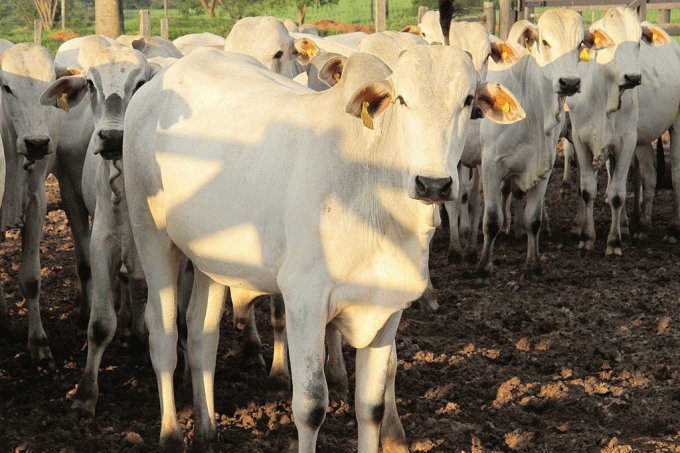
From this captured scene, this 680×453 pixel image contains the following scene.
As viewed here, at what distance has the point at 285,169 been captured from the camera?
12.5 ft

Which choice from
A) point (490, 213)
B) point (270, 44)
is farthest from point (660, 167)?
point (270, 44)

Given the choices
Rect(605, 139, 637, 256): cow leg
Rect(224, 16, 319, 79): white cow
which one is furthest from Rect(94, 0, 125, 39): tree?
Rect(605, 139, 637, 256): cow leg

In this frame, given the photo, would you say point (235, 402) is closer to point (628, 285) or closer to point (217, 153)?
point (217, 153)

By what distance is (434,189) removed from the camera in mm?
3135

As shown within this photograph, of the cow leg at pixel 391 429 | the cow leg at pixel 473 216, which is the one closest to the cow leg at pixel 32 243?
the cow leg at pixel 391 429

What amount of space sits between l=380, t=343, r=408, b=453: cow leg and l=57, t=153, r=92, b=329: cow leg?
2.74m

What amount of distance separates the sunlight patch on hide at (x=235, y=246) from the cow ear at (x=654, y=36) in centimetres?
617

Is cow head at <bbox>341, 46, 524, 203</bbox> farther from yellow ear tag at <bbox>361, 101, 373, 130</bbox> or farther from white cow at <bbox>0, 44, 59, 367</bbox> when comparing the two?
white cow at <bbox>0, 44, 59, 367</bbox>

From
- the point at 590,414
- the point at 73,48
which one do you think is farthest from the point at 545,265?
the point at 73,48

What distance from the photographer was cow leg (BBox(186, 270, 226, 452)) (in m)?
4.46

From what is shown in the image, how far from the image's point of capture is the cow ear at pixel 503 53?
7.22 metres

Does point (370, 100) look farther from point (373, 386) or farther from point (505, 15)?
point (505, 15)

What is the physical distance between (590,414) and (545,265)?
3500 millimetres

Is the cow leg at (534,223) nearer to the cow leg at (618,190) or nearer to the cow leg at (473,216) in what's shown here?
the cow leg at (473,216)
